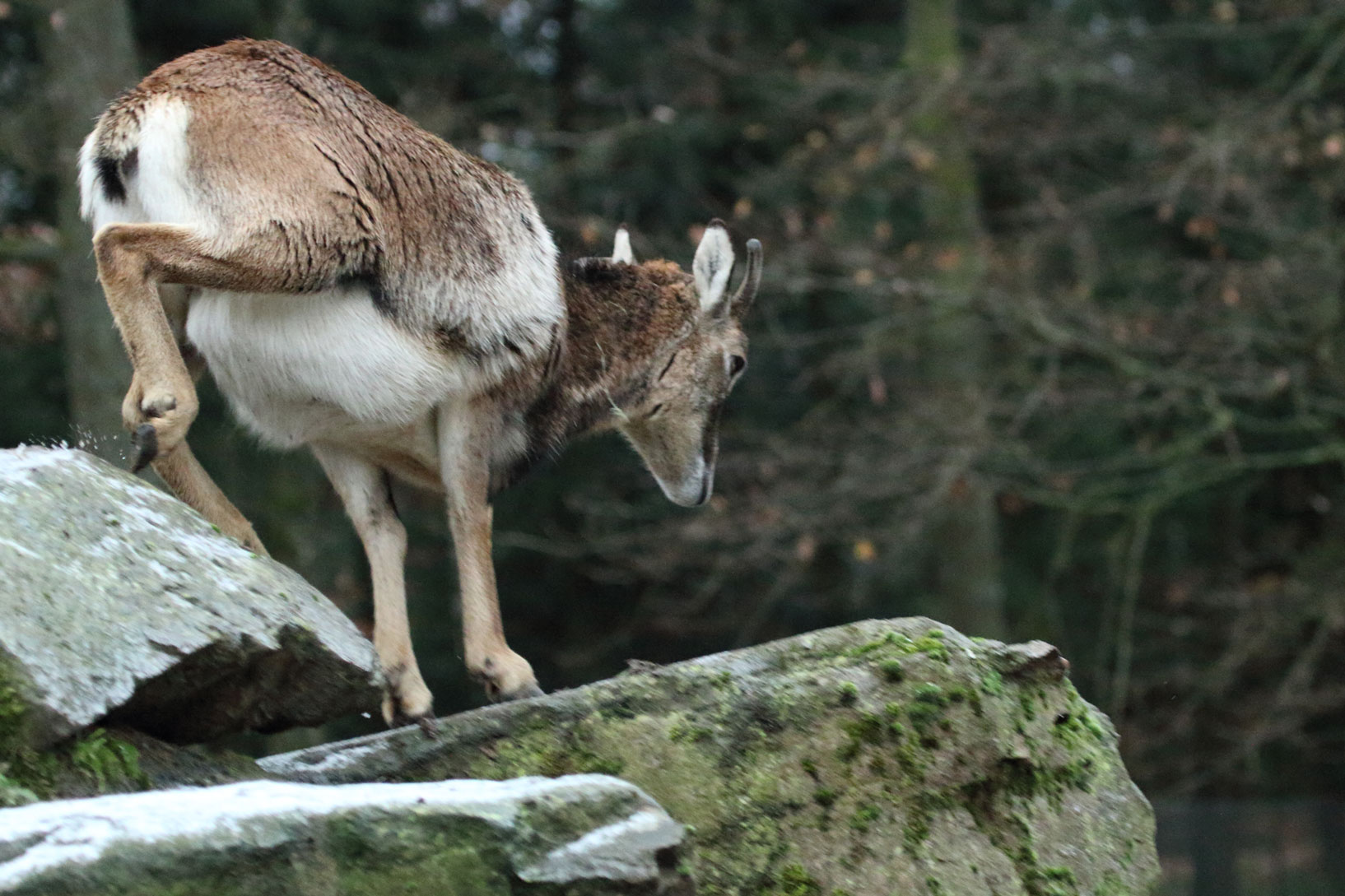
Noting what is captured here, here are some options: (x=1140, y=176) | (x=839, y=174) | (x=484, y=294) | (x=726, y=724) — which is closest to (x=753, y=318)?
(x=839, y=174)

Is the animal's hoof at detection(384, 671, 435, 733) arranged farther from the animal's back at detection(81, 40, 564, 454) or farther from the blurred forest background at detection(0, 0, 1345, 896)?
the blurred forest background at detection(0, 0, 1345, 896)

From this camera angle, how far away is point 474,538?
217 inches

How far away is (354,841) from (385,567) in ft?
7.64

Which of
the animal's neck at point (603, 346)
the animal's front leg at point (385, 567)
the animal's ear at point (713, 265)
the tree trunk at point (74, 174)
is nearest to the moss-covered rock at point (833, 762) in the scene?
the animal's front leg at point (385, 567)

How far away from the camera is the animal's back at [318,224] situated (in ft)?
15.7

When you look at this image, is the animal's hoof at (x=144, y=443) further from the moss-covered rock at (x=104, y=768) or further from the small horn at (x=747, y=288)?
the small horn at (x=747, y=288)

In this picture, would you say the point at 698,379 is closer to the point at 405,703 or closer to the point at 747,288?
the point at 747,288

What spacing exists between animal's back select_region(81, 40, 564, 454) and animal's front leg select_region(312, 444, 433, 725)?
0.36 meters

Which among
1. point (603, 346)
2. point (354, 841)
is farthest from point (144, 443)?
point (603, 346)

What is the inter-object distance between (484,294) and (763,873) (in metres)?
2.22

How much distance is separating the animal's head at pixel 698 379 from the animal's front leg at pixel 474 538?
1.01 meters

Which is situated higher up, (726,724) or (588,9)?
(588,9)

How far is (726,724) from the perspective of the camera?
4301mm

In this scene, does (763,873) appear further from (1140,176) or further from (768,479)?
(1140,176)
